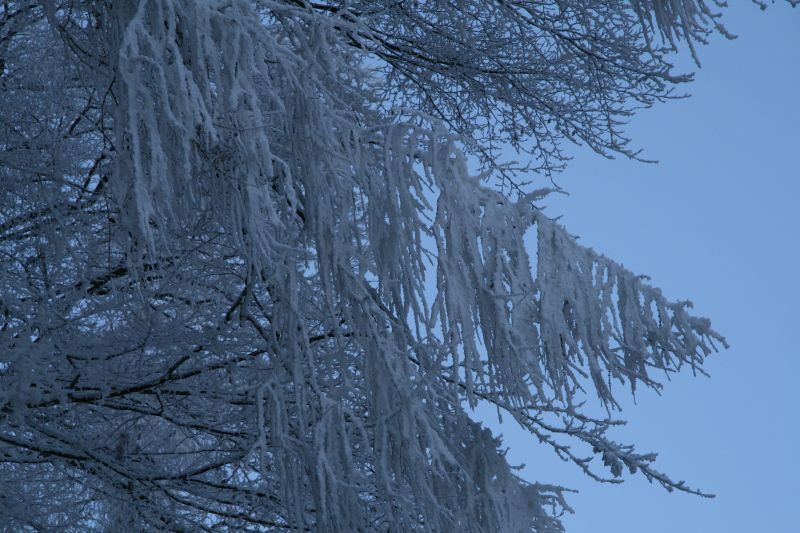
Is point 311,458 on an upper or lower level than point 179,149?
lower

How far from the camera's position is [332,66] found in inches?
103

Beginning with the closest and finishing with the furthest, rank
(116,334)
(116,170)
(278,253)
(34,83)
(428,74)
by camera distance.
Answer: (116,170) < (278,253) < (116,334) < (34,83) < (428,74)

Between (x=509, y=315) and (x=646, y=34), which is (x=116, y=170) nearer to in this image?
(x=509, y=315)

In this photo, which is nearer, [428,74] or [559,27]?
[559,27]

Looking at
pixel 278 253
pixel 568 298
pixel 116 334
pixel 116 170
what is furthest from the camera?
pixel 116 334

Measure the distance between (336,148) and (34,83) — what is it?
11.1 feet

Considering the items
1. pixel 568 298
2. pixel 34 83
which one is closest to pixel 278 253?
pixel 568 298

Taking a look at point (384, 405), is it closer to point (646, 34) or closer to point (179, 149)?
point (179, 149)

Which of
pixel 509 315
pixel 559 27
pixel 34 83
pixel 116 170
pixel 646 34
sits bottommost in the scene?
pixel 509 315

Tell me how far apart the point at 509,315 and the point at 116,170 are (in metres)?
1.15

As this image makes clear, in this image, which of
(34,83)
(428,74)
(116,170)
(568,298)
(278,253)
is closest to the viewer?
(116,170)

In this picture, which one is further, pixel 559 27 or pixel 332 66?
pixel 559 27

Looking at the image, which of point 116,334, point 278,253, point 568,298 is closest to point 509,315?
point 568,298

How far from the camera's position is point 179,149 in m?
2.50
